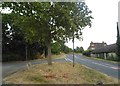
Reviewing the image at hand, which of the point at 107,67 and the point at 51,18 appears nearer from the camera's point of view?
the point at 51,18

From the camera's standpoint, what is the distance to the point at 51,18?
56.0 feet

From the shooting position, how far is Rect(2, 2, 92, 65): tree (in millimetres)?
16062

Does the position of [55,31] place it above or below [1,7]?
below

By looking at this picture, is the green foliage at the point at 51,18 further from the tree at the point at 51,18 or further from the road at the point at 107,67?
the road at the point at 107,67

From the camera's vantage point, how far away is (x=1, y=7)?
17219mm

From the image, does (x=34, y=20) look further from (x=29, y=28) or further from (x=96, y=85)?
(x=96, y=85)

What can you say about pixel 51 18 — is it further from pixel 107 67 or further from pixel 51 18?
pixel 107 67

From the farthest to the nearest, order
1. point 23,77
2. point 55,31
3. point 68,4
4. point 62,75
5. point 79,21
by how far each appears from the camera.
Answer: point 55,31, point 79,21, point 68,4, point 62,75, point 23,77

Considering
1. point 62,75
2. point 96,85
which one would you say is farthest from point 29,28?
point 96,85

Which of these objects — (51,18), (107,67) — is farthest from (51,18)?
(107,67)

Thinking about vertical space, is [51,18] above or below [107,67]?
above

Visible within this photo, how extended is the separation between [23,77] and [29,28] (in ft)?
16.7

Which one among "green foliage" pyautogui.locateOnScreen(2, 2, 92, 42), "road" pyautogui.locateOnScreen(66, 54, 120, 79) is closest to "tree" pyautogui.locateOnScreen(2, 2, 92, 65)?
"green foliage" pyautogui.locateOnScreen(2, 2, 92, 42)

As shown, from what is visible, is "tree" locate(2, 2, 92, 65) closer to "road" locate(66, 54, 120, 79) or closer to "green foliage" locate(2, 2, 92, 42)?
"green foliage" locate(2, 2, 92, 42)
